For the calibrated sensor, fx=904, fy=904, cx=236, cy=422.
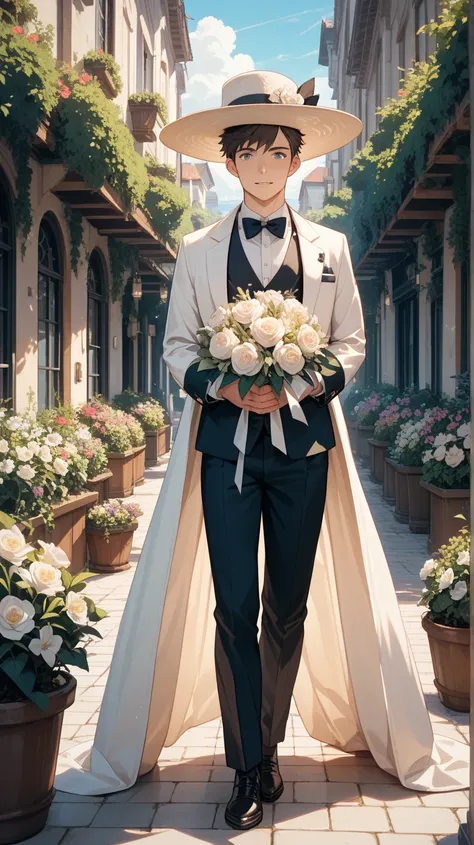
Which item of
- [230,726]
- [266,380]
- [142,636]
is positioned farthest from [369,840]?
[266,380]

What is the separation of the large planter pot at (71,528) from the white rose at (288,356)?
3.78 m

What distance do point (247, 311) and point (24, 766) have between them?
169cm

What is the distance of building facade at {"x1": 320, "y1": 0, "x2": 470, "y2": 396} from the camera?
32.4 ft

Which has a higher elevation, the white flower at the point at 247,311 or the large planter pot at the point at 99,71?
the large planter pot at the point at 99,71

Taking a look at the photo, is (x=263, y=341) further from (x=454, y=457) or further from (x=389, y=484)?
(x=389, y=484)

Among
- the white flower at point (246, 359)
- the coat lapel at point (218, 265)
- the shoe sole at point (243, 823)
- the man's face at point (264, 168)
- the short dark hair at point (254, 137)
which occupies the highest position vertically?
the short dark hair at point (254, 137)

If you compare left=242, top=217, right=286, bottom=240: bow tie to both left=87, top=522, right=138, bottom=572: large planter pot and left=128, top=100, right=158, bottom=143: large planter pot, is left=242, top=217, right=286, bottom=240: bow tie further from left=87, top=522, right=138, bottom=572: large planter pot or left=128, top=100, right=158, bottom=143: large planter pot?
left=128, top=100, right=158, bottom=143: large planter pot

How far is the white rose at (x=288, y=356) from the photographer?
299 cm

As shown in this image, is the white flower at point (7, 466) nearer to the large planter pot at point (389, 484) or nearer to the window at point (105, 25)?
the large planter pot at point (389, 484)

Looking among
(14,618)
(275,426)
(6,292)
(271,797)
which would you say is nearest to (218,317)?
(275,426)

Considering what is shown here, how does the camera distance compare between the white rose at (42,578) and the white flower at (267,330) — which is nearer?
the white flower at (267,330)

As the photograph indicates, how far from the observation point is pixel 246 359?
117 inches

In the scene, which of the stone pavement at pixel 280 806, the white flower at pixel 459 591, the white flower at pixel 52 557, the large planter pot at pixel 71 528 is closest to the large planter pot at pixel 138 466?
the large planter pot at pixel 71 528

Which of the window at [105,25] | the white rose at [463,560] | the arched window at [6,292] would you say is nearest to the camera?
the white rose at [463,560]
